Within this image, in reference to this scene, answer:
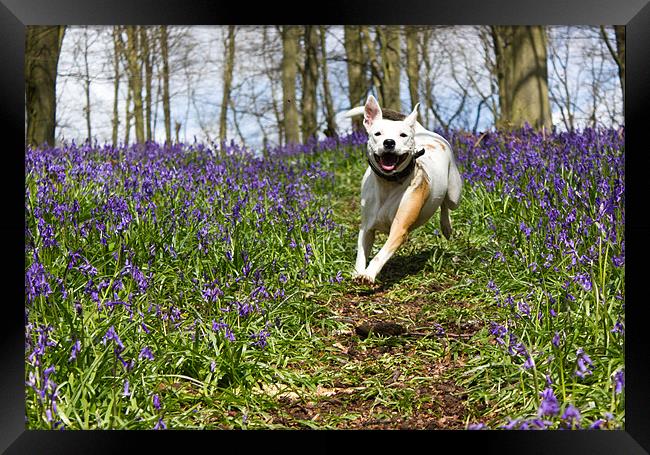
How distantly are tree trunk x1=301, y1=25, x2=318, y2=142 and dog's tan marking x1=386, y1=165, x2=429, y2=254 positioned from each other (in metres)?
6.44

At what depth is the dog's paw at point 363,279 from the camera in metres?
3.91

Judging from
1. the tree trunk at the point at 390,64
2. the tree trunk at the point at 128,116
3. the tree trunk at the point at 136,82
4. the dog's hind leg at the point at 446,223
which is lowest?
the dog's hind leg at the point at 446,223

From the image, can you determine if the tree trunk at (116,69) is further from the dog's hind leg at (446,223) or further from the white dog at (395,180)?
the dog's hind leg at (446,223)

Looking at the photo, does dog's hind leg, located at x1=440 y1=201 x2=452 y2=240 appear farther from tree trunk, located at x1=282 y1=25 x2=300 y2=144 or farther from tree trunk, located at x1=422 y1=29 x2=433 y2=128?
tree trunk, located at x1=282 y1=25 x2=300 y2=144

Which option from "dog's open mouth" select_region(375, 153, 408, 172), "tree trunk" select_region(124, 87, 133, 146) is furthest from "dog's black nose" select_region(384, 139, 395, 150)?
"tree trunk" select_region(124, 87, 133, 146)

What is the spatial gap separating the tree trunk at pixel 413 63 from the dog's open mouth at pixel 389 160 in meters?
3.95

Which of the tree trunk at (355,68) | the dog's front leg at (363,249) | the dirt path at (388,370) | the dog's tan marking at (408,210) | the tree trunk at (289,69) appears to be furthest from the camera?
the tree trunk at (289,69)

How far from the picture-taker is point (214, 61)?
7059mm

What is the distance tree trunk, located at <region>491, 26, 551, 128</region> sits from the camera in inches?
261

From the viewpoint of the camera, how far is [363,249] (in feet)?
13.5

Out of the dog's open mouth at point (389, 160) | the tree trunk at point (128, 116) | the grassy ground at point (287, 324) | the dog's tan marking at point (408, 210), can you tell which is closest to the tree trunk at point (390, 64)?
the tree trunk at point (128, 116)
